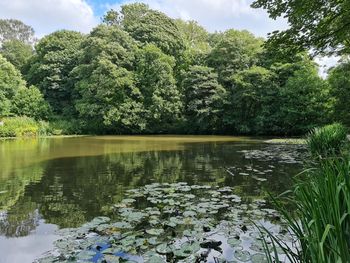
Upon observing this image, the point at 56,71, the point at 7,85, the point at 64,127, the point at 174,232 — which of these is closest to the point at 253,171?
the point at 174,232

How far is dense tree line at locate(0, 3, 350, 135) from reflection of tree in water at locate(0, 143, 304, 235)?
539 inches

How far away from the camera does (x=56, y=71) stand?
28.7 metres

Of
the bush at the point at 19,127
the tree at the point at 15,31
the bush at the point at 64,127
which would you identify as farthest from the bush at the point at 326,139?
the tree at the point at 15,31

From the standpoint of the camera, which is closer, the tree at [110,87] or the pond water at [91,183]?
the pond water at [91,183]

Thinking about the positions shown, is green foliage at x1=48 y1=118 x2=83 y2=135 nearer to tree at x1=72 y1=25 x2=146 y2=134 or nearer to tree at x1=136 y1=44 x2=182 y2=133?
tree at x1=72 y1=25 x2=146 y2=134

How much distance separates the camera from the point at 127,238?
11.4 ft

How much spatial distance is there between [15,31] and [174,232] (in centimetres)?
6342

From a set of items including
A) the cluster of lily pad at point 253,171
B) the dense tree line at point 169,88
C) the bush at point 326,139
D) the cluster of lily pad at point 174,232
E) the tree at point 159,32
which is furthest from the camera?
the tree at point 159,32

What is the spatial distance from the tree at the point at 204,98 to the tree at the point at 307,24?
17539 mm

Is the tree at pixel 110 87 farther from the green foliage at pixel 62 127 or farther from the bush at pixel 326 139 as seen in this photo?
the bush at pixel 326 139

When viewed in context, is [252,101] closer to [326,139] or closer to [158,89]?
[158,89]

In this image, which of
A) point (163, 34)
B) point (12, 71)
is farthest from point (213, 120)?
point (12, 71)

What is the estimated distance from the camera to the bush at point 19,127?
2209cm

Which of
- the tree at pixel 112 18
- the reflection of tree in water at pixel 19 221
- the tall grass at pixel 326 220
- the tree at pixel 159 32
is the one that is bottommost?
the reflection of tree in water at pixel 19 221
